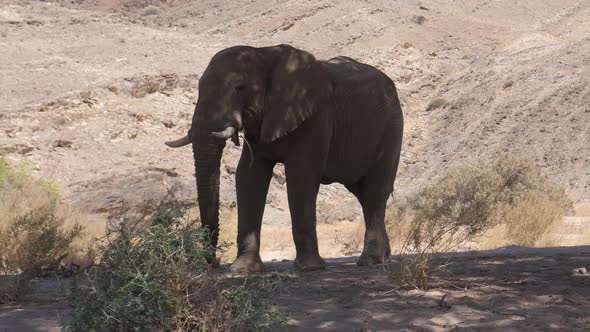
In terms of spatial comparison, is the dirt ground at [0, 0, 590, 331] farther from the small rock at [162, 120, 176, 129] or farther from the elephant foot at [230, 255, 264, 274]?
the elephant foot at [230, 255, 264, 274]

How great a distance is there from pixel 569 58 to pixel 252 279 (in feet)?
110

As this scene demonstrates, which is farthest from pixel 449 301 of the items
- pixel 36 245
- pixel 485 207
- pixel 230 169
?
pixel 230 169

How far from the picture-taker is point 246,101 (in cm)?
935

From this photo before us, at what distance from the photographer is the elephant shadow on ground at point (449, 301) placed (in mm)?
6328

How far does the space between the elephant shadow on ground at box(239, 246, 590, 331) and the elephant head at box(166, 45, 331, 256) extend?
54.2 inches

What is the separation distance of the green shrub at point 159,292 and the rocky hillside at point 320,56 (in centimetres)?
1631

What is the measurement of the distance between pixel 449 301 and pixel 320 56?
3477 centimetres

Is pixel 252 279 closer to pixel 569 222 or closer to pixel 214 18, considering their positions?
pixel 569 222

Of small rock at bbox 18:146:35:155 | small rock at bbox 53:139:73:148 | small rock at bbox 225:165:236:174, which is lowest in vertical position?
small rock at bbox 225:165:236:174

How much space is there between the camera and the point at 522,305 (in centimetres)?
680

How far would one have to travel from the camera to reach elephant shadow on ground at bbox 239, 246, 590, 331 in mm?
6328

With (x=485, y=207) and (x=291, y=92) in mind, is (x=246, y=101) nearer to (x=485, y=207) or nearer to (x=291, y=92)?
(x=291, y=92)

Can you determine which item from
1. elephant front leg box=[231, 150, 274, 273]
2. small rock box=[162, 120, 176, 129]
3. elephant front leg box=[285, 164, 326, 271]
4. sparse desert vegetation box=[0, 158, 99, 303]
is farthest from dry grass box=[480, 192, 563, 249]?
small rock box=[162, 120, 176, 129]

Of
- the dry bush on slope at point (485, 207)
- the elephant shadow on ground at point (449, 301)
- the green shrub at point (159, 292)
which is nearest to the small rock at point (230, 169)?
the dry bush on slope at point (485, 207)
